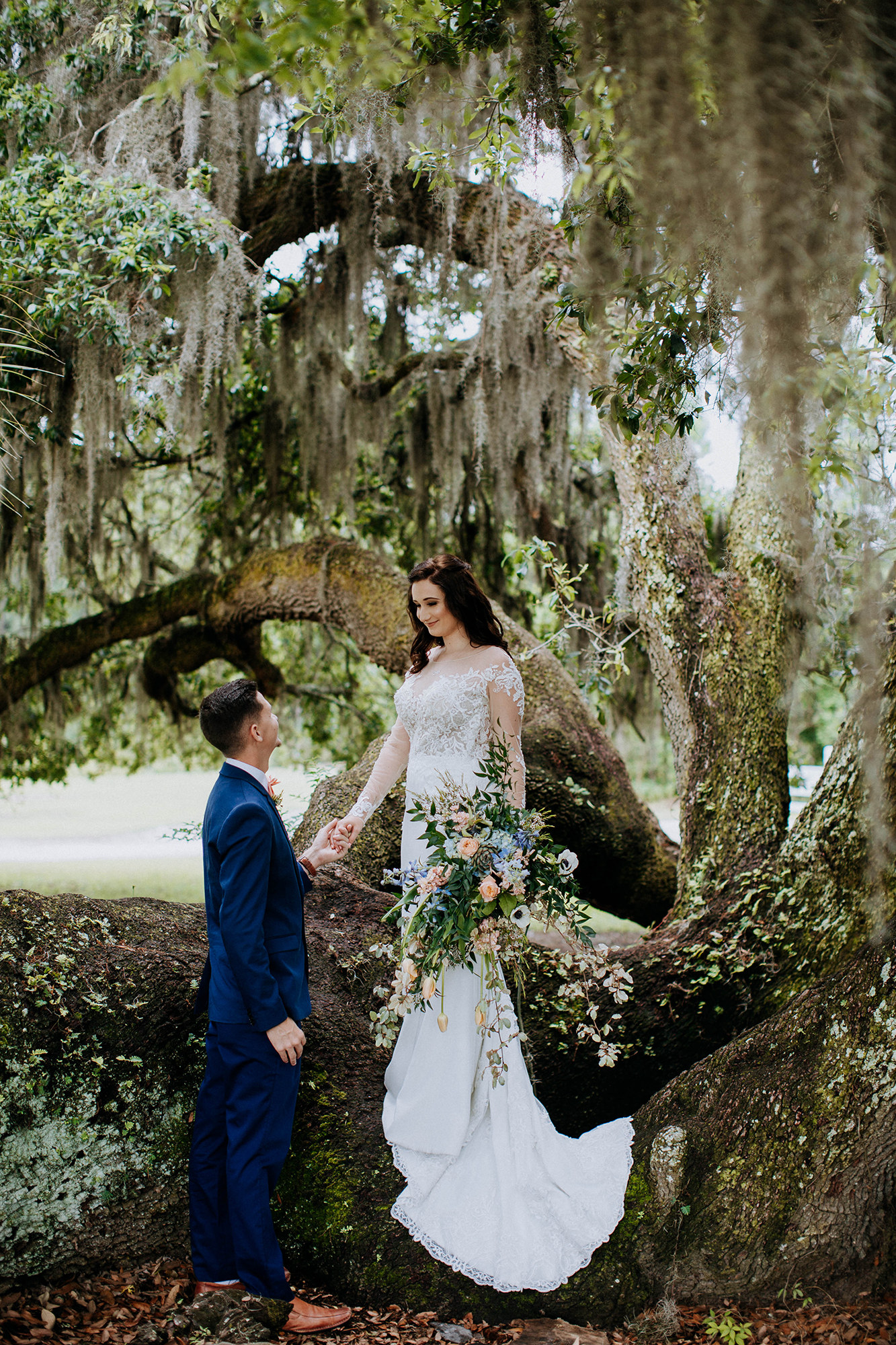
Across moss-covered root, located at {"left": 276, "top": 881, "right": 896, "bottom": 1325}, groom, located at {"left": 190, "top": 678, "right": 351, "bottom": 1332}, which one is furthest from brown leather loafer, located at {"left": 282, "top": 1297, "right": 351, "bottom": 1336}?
moss-covered root, located at {"left": 276, "top": 881, "right": 896, "bottom": 1325}

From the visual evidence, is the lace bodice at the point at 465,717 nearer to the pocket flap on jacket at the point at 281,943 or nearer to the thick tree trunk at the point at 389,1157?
the pocket flap on jacket at the point at 281,943

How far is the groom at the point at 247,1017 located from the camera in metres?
2.42

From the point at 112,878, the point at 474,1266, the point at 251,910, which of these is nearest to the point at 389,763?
the point at 251,910

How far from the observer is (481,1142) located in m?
2.82

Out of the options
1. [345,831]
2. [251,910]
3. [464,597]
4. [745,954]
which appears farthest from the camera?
[745,954]

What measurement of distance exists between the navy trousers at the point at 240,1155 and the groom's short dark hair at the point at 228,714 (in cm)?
75

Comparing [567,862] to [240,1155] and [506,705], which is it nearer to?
[506,705]

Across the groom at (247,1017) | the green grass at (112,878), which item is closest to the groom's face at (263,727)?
the groom at (247,1017)

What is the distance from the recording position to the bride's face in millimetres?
3252

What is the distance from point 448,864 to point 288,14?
79.6 inches

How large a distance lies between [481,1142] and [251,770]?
133cm

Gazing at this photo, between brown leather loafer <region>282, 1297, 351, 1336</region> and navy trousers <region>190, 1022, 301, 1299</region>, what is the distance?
4cm

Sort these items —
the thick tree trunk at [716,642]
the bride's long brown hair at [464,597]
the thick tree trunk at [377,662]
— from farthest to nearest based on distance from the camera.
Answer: the thick tree trunk at [377,662], the thick tree trunk at [716,642], the bride's long brown hair at [464,597]

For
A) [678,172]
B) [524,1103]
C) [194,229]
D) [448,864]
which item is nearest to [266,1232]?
[524,1103]
